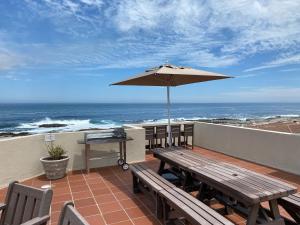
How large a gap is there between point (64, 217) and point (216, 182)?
1681 millimetres

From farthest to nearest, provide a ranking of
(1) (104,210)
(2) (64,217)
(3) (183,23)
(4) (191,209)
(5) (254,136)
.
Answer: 1. (3) (183,23)
2. (5) (254,136)
3. (1) (104,210)
4. (4) (191,209)
5. (2) (64,217)

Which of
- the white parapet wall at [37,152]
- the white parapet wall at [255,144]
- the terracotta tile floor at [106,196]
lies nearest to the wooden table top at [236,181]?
the terracotta tile floor at [106,196]

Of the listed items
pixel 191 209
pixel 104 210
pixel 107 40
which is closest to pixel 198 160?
pixel 191 209

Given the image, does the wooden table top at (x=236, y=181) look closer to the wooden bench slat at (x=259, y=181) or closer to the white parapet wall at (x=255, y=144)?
the wooden bench slat at (x=259, y=181)

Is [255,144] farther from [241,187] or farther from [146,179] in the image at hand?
[241,187]

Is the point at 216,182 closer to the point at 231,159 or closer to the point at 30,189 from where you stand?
the point at 30,189

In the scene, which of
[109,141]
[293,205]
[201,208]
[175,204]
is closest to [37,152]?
[109,141]

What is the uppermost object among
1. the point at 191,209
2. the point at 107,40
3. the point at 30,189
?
the point at 107,40

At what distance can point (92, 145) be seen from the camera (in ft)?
18.0

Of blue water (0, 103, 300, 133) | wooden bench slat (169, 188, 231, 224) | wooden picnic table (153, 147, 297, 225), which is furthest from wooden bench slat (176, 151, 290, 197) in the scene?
blue water (0, 103, 300, 133)

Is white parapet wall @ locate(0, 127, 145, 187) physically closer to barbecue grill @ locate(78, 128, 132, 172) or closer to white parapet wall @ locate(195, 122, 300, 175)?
barbecue grill @ locate(78, 128, 132, 172)

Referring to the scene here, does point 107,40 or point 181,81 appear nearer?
point 181,81

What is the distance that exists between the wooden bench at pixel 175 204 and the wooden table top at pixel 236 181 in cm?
28

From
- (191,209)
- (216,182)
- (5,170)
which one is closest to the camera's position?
(191,209)
